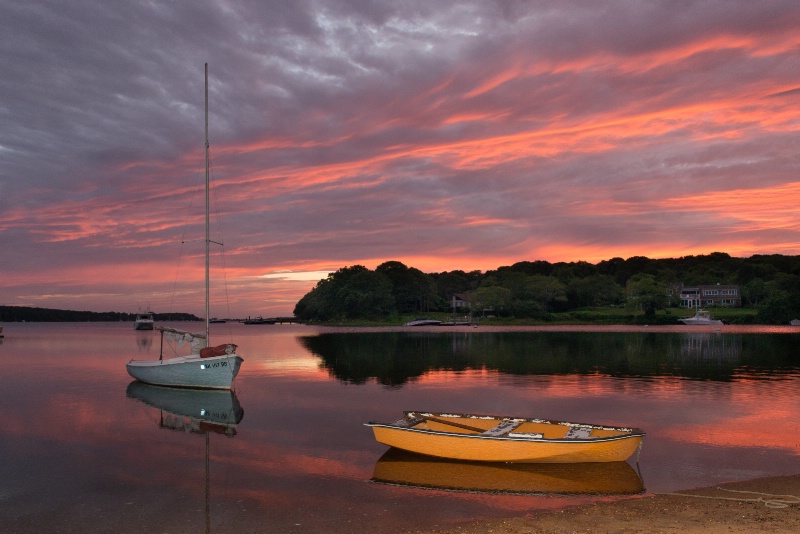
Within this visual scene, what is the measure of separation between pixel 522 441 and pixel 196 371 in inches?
1138

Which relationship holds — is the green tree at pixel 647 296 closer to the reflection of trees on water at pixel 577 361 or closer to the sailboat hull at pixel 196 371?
the reflection of trees on water at pixel 577 361

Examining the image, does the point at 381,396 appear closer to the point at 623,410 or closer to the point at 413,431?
the point at 623,410

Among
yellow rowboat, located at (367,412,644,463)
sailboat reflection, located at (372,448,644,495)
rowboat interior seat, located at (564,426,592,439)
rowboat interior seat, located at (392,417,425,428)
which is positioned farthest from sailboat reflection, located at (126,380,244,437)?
rowboat interior seat, located at (564,426,592,439)

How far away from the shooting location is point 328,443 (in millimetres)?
27297

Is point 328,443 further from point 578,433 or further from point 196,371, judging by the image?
point 196,371

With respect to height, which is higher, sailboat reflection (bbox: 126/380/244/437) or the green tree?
the green tree

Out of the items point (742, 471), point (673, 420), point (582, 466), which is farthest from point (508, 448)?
point (673, 420)

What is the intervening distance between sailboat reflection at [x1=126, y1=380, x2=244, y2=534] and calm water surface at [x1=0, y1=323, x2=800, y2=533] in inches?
8.1

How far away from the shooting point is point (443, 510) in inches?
695

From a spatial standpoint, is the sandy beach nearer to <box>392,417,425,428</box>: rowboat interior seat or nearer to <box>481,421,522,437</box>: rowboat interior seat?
<box>481,421,522,437</box>: rowboat interior seat

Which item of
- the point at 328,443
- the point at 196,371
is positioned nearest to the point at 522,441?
the point at 328,443

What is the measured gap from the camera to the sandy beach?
47.8ft

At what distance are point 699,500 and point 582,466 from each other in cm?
471

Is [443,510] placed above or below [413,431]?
below
